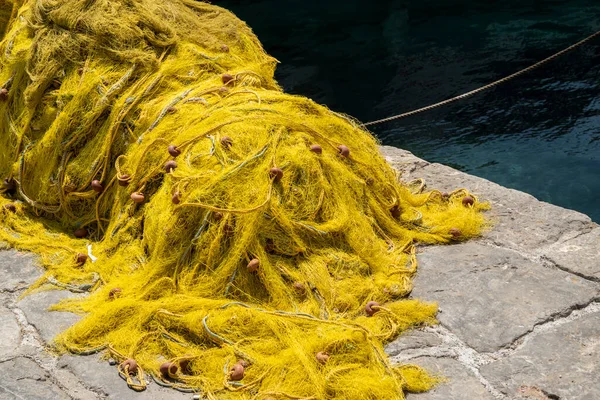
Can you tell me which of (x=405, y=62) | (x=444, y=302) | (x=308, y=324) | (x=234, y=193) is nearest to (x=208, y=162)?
(x=234, y=193)

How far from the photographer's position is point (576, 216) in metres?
4.79

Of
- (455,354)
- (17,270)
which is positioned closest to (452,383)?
(455,354)

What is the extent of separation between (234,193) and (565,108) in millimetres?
6163

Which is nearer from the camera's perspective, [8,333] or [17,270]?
[8,333]

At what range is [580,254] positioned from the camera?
4371mm

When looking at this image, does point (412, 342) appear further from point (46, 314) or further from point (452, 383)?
point (46, 314)

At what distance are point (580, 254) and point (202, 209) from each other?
82.9 inches

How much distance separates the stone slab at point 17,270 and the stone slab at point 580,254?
295 cm

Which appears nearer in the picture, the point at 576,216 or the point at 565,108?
the point at 576,216

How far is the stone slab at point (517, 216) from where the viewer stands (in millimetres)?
4582

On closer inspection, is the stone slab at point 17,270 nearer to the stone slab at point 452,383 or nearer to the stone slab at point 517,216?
the stone slab at point 452,383

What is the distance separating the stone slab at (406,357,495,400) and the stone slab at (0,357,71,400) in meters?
1.58

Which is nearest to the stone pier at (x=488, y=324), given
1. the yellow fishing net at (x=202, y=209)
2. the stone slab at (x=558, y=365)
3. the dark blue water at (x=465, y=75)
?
the stone slab at (x=558, y=365)

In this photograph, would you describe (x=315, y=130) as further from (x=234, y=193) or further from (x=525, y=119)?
(x=525, y=119)
